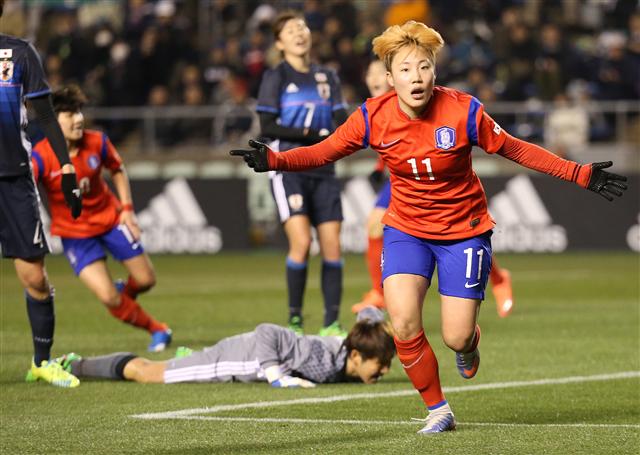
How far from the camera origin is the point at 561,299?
1536 centimetres

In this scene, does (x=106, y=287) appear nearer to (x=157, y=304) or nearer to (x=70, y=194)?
(x=70, y=194)

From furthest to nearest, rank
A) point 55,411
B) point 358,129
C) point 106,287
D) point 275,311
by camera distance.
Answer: point 275,311 < point 106,287 < point 55,411 < point 358,129

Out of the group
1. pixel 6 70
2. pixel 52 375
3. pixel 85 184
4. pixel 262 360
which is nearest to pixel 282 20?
pixel 85 184

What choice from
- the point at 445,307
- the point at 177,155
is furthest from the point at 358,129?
the point at 177,155

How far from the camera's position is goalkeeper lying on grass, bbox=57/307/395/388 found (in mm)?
8469

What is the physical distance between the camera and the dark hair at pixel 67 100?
986 cm

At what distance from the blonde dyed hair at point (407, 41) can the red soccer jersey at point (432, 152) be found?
24 centimetres

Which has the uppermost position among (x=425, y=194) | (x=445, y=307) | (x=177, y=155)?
(x=425, y=194)

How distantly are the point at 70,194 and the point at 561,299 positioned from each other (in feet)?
27.3

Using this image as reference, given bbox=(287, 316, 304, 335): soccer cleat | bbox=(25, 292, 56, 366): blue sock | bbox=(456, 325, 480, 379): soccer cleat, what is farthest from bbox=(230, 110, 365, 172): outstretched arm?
bbox=(287, 316, 304, 335): soccer cleat

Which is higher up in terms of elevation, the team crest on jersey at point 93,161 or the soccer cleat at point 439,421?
the team crest on jersey at point 93,161

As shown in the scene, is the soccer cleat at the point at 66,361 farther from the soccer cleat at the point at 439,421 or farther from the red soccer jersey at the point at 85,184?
the soccer cleat at the point at 439,421

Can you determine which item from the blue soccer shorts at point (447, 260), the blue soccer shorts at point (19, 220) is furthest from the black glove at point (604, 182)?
the blue soccer shorts at point (19, 220)

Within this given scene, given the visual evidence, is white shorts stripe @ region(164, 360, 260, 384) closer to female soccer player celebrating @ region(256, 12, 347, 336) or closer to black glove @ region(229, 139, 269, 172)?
black glove @ region(229, 139, 269, 172)
